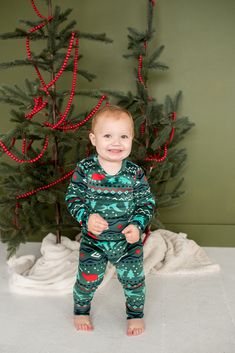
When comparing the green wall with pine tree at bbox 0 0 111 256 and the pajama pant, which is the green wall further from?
the pajama pant

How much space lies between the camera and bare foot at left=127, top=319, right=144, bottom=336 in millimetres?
1943

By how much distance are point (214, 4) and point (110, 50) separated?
2.50 feet

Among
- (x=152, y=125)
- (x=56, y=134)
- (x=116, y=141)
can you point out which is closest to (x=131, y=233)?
(x=116, y=141)

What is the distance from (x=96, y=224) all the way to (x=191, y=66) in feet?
5.41

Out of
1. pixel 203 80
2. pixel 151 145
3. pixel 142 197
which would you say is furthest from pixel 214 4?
pixel 142 197

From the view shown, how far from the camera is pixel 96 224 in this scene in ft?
5.77

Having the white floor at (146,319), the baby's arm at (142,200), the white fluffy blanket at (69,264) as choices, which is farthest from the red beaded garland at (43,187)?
the baby's arm at (142,200)

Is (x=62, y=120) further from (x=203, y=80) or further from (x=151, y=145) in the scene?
(x=203, y=80)

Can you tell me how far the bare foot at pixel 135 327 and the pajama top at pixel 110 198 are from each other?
0.41 metres

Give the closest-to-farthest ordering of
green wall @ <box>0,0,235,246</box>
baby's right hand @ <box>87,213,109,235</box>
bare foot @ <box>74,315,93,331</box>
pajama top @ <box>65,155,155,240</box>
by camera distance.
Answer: baby's right hand @ <box>87,213,109,235</box> < pajama top @ <box>65,155,155,240</box> < bare foot @ <box>74,315,93,331</box> < green wall @ <box>0,0,235,246</box>

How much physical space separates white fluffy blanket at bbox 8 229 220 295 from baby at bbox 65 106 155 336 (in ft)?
1.49

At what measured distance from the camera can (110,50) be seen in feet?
9.74

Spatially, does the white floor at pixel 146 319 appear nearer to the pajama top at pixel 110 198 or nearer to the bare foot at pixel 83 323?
the bare foot at pixel 83 323

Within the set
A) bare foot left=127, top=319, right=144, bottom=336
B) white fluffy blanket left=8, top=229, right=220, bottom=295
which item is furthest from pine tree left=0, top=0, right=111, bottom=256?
bare foot left=127, top=319, right=144, bottom=336
